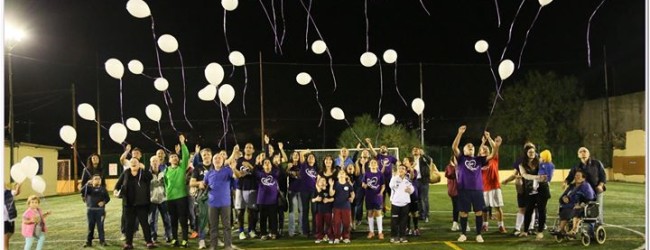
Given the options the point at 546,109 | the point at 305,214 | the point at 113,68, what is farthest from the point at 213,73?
the point at 546,109

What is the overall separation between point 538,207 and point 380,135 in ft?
54.3

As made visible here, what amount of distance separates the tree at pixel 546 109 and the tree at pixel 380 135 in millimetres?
5404

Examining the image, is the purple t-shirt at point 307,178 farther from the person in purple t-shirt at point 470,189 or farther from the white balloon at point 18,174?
the white balloon at point 18,174

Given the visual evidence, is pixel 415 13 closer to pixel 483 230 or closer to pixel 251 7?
pixel 251 7

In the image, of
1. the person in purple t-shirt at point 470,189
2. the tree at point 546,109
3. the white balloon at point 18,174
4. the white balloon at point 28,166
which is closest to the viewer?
the white balloon at point 18,174

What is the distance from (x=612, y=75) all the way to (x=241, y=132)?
626 inches

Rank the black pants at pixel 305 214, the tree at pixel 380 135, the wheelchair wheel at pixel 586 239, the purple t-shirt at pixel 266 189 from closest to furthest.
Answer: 1. the wheelchair wheel at pixel 586 239
2. the purple t-shirt at pixel 266 189
3. the black pants at pixel 305 214
4. the tree at pixel 380 135

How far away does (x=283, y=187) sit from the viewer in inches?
323

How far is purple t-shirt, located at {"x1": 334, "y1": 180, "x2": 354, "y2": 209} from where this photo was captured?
7203 mm

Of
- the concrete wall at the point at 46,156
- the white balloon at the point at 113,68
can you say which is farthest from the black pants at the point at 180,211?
the concrete wall at the point at 46,156

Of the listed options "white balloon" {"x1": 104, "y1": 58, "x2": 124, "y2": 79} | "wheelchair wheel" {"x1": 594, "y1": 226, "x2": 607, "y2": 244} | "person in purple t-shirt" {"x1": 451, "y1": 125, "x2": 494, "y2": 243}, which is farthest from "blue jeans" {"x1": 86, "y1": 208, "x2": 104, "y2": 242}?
"wheelchair wheel" {"x1": 594, "y1": 226, "x2": 607, "y2": 244}

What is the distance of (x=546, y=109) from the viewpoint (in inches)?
1044

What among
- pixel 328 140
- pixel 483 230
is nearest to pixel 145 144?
pixel 328 140

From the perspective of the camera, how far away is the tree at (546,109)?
26.3 m
